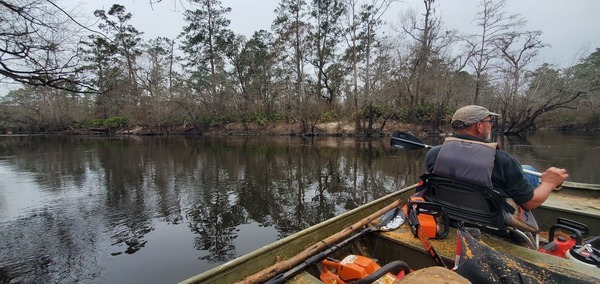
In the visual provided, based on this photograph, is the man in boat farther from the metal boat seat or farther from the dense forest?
the dense forest

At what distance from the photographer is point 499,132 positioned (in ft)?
89.1

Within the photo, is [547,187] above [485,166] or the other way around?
the other way around

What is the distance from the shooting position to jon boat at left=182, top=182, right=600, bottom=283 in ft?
6.34

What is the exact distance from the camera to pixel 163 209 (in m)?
6.24

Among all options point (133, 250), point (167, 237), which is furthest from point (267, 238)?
point (133, 250)

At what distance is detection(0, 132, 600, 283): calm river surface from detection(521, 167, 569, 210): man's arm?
3.53 m

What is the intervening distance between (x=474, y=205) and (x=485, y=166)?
1.25ft

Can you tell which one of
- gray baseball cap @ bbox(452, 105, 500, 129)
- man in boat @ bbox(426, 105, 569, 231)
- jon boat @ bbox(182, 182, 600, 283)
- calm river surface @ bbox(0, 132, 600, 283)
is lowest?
calm river surface @ bbox(0, 132, 600, 283)

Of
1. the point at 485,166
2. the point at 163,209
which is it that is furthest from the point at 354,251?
the point at 163,209

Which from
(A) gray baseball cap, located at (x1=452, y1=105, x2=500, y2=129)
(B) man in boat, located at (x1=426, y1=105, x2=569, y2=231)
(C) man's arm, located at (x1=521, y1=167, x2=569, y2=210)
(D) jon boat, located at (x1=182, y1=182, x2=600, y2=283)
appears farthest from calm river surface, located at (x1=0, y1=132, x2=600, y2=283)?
(C) man's arm, located at (x1=521, y1=167, x2=569, y2=210)

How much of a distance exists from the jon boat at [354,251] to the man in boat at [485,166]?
16.5 inches

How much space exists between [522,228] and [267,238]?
352cm

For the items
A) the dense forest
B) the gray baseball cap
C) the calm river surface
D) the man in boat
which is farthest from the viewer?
the dense forest

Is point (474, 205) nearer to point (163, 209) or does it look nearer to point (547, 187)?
point (547, 187)
